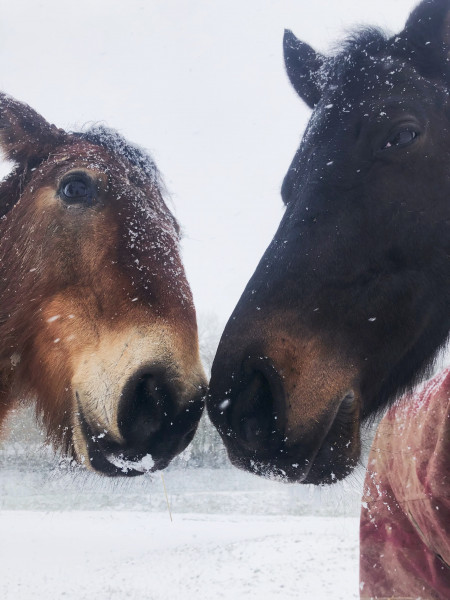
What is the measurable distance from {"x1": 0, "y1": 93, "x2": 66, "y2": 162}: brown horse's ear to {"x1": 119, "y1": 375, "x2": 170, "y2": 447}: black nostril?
178 cm

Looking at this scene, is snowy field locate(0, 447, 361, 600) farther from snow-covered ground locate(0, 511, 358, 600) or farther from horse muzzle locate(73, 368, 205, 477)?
horse muzzle locate(73, 368, 205, 477)

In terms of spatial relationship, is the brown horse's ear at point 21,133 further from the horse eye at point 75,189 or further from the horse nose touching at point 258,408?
the horse nose touching at point 258,408

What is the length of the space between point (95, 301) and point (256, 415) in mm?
1139

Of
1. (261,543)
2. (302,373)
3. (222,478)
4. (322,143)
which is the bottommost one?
(222,478)

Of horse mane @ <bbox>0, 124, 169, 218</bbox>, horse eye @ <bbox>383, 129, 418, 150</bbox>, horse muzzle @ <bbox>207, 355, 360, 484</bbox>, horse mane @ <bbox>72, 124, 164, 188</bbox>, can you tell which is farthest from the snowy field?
horse mane @ <bbox>72, 124, 164, 188</bbox>

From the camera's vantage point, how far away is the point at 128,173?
9.51 ft

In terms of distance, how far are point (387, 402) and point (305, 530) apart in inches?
384

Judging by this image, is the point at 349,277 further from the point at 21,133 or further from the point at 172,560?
the point at 172,560

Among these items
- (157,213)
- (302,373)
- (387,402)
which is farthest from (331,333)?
(157,213)

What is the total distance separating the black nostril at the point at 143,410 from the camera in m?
2.10

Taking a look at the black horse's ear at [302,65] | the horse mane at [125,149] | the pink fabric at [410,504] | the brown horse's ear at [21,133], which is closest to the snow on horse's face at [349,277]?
the pink fabric at [410,504]

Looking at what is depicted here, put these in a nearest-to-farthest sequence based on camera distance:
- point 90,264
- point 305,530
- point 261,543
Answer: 1. point 90,264
2. point 261,543
3. point 305,530

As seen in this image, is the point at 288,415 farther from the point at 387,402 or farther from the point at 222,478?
the point at 222,478

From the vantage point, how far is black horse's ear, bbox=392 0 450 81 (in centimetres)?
224
